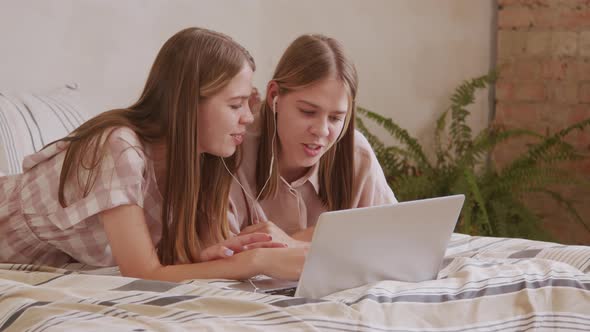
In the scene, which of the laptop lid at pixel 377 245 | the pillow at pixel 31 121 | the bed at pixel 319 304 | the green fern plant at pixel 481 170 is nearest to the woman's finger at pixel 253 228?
the bed at pixel 319 304

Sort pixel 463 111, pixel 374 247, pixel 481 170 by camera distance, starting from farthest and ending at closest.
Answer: pixel 481 170 → pixel 463 111 → pixel 374 247

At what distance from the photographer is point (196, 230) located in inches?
67.4

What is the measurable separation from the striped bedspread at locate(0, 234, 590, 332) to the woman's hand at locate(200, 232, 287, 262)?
10cm

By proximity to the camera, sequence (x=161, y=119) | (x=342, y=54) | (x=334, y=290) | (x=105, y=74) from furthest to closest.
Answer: (x=105, y=74)
(x=342, y=54)
(x=161, y=119)
(x=334, y=290)

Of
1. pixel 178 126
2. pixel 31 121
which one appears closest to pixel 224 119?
pixel 178 126

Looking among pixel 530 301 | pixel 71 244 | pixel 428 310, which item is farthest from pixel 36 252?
pixel 530 301

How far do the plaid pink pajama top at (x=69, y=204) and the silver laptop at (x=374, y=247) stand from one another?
0.97 ft

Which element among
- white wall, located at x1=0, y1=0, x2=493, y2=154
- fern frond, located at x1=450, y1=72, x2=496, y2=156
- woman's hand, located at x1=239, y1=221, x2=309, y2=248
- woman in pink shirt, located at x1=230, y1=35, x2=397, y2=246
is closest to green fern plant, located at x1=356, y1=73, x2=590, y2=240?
fern frond, located at x1=450, y1=72, x2=496, y2=156

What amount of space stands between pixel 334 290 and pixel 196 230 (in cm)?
46

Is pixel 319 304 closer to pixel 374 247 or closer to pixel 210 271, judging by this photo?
pixel 374 247

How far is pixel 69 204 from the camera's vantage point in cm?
158

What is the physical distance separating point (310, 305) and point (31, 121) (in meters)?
1.17

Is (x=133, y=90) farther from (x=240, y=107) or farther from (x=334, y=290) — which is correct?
(x=334, y=290)

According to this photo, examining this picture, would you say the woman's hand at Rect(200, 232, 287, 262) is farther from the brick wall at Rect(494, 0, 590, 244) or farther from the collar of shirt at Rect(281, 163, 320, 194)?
the brick wall at Rect(494, 0, 590, 244)
